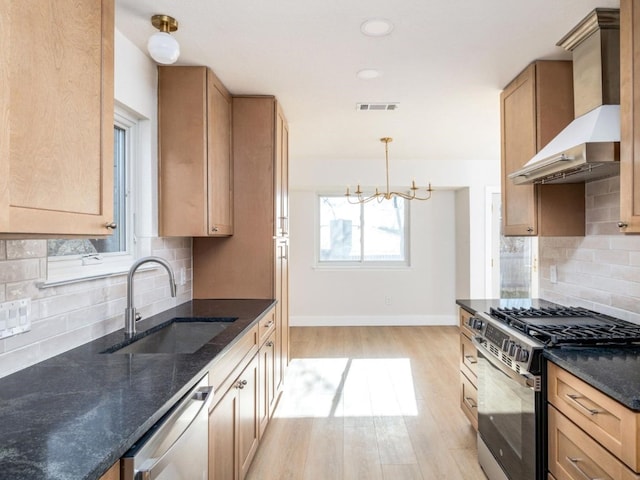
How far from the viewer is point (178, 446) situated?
1.14 m

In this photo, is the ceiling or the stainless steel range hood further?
the ceiling

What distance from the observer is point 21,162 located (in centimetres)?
97

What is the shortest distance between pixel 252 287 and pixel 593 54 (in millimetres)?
2485

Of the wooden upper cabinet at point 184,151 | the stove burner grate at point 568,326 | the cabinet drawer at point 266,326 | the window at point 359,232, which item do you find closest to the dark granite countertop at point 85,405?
the cabinet drawer at point 266,326

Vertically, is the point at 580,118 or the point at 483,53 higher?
the point at 483,53

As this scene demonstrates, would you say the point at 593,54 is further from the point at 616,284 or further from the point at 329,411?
the point at 329,411

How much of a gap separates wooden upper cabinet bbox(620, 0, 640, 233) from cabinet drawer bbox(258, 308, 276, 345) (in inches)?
75.2

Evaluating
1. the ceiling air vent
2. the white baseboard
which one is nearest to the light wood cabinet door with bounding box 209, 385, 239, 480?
the ceiling air vent

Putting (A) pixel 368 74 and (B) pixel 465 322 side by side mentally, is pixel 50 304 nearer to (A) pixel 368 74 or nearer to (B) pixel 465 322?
(A) pixel 368 74

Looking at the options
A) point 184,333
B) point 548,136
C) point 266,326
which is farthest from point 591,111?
point 184,333

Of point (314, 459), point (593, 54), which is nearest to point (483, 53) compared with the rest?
point (593, 54)

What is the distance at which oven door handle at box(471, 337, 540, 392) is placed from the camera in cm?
166

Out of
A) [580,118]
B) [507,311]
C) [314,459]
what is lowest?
[314,459]

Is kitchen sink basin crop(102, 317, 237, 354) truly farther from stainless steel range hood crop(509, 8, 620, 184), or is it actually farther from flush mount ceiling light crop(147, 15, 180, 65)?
stainless steel range hood crop(509, 8, 620, 184)
